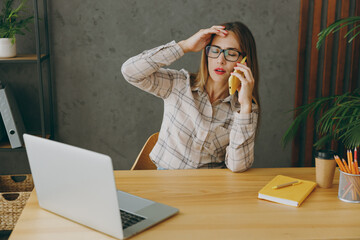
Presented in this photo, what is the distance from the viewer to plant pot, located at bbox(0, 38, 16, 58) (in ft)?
9.61

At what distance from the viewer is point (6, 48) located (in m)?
2.96

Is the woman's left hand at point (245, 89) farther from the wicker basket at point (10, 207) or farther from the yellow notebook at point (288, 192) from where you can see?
the wicker basket at point (10, 207)

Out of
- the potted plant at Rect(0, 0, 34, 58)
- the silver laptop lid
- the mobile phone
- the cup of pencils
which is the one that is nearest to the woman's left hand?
the mobile phone

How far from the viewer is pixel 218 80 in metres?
2.20

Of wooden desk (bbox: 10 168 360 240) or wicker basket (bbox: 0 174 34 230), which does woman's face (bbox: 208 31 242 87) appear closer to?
wooden desk (bbox: 10 168 360 240)

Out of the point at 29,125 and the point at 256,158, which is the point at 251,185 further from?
the point at 29,125

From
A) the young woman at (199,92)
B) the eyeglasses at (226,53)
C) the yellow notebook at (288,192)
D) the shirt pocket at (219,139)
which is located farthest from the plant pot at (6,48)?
the yellow notebook at (288,192)

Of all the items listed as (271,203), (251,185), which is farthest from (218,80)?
(271,203)

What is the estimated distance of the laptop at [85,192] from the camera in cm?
130

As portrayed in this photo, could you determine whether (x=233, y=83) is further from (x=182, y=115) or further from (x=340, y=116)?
(x=340, y=116)

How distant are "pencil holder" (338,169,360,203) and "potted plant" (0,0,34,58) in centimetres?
222

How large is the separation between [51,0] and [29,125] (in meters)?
0.91

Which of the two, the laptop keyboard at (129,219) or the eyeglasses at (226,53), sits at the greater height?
the eyeglasses at (226,53)

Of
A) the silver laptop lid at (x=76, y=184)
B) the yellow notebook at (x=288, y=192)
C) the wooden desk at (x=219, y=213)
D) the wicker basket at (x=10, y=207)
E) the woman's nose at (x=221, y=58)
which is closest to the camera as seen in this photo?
the silver laptop lid at (x=76, y=184)
